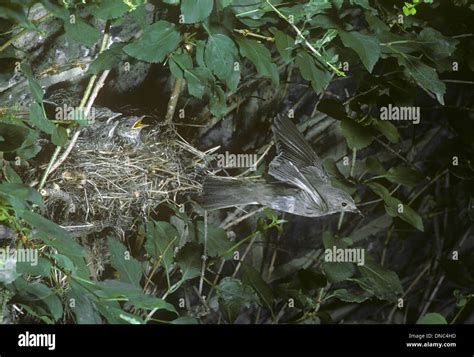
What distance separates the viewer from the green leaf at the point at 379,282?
122 cm

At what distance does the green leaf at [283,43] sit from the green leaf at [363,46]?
4.1 inches

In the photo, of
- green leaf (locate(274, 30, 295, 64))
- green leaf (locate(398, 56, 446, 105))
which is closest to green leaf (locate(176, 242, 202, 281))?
green leaf (locate(274, 30, 295, 64))

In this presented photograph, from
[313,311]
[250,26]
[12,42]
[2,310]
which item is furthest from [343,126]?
[2,310]

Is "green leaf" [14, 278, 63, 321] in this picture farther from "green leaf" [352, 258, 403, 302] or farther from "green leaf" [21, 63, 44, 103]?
"green leaf" [352, 258, 403, 302]

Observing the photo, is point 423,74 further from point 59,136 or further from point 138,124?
point 59,136

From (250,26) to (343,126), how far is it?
289 mm

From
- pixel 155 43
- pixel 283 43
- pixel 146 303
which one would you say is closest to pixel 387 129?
pixel 283 43

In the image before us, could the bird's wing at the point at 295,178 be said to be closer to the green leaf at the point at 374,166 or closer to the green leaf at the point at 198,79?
the green leaf at the point at 374,166

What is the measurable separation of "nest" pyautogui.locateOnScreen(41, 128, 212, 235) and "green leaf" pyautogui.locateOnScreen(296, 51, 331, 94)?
0.89 feet

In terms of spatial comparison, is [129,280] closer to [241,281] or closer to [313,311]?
[241,281]

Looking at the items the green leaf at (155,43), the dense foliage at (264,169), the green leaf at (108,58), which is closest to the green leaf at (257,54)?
the dense foliage at (264,169)

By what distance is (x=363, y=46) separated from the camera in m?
1.07

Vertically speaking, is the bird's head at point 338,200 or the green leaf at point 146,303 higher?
the bird's head at point 338,200

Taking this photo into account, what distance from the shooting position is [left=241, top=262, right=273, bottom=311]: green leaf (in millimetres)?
1208
